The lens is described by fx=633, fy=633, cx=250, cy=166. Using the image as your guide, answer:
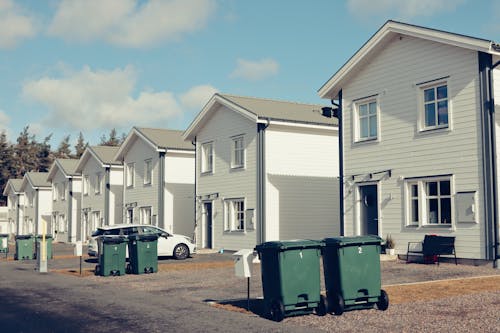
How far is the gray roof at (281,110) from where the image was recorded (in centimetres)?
2569

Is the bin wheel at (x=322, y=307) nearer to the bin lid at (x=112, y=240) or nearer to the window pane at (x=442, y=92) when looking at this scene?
the bin lid at (x=112, y=240)

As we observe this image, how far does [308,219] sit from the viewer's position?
2616 centimetres

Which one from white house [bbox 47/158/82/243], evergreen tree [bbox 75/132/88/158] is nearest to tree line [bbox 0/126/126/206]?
evergreen tree [bbox 75/132/88/158]

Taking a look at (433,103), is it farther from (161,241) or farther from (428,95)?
(161,241)

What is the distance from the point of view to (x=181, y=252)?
24.7 m

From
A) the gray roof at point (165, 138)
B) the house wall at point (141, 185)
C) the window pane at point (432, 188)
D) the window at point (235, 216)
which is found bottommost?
the window at point (235, 216)

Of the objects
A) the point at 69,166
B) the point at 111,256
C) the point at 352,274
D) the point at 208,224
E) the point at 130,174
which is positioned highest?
the point at 69,166

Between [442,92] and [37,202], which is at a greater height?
[442,92]

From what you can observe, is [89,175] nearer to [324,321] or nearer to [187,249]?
[187,249]

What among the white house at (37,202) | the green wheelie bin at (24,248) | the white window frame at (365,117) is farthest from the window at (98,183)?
the white window frame at (365,117)

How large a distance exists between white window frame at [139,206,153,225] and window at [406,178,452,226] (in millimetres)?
18121

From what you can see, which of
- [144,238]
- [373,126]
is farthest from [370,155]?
[144,238]

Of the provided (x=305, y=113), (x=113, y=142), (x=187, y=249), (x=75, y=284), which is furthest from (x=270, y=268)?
(x=113, y=142)

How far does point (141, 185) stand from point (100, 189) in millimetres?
6775
